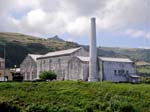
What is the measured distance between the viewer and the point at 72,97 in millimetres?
38062

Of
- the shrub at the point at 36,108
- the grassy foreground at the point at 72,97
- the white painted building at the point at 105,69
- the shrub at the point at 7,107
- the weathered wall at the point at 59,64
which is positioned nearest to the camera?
the shrub at the point at 36,108

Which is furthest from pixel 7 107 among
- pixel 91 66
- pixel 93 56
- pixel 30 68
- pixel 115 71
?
pixel 30 68

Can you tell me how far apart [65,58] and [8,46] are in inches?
3402

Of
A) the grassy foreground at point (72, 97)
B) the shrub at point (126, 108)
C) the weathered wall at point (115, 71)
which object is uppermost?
the weathered wall at point (115, 71)

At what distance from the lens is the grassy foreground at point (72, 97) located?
113 ft

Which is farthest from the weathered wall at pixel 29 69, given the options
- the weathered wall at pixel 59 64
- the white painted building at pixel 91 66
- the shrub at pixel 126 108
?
the shrub at pixel 126 108

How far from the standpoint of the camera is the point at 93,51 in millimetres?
64500

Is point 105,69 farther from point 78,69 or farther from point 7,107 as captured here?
point 7,107

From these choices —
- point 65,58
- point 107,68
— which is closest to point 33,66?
point 65,58

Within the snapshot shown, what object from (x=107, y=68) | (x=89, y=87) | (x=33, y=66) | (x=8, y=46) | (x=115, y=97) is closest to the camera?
(x=115, y=97)

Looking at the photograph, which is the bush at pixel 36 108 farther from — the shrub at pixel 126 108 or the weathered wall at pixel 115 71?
the weathered wall at pixel 115 71

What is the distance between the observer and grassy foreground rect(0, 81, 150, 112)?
34.6 meters

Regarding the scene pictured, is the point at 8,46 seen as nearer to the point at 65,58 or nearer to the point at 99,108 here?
the point at 65,58

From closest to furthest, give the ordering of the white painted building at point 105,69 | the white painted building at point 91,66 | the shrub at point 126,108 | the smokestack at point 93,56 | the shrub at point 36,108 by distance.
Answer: the shrub at point 126,108
the shrub at point 36,108
the smokestack at point 93,56
the white painted building at point 91,66
the white painted building at point 105,69
